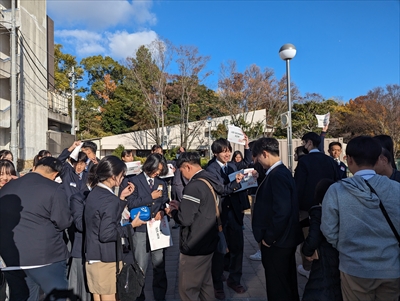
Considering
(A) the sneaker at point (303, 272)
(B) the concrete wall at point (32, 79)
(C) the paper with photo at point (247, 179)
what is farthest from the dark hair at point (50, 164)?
(B) the concrete wall at point (32, 79)

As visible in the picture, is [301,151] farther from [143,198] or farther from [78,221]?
[78,221]

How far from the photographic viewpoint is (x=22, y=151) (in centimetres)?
1593

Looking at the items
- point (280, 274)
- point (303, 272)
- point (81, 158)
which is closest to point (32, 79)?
point (81, 158)

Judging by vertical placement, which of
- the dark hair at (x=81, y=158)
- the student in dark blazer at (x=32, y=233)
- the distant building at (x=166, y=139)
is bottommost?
the student in dark blazer at (x=32, y=233)

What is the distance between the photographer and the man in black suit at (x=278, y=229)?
258cm

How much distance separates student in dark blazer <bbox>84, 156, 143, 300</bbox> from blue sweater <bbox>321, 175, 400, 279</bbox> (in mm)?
1888

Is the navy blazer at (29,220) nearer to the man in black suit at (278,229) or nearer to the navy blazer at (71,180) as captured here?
the navy blazer at (71,180)

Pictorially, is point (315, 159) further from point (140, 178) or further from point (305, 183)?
point (140, 178)

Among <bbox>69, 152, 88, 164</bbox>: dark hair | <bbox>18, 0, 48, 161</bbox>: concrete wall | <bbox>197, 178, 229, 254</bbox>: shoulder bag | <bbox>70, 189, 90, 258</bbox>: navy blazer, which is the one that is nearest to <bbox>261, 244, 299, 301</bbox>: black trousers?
<bbox>197, 178, 229, 254</bbox>: shoulder bag

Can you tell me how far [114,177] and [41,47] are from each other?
747 inches

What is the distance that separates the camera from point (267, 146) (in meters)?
2.88

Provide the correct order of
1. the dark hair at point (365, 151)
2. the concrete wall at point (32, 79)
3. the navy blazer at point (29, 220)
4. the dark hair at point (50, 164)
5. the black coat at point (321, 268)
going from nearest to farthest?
the dark hair at point (365, 151) < the black coat at point (321, 268) < the navy blazer at point (29, 220) < the dark hair at point (50, 164) < the concrete wall at point (32, 79)

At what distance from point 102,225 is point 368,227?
2.15m

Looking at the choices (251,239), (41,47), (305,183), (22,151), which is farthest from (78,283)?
(41,47)
